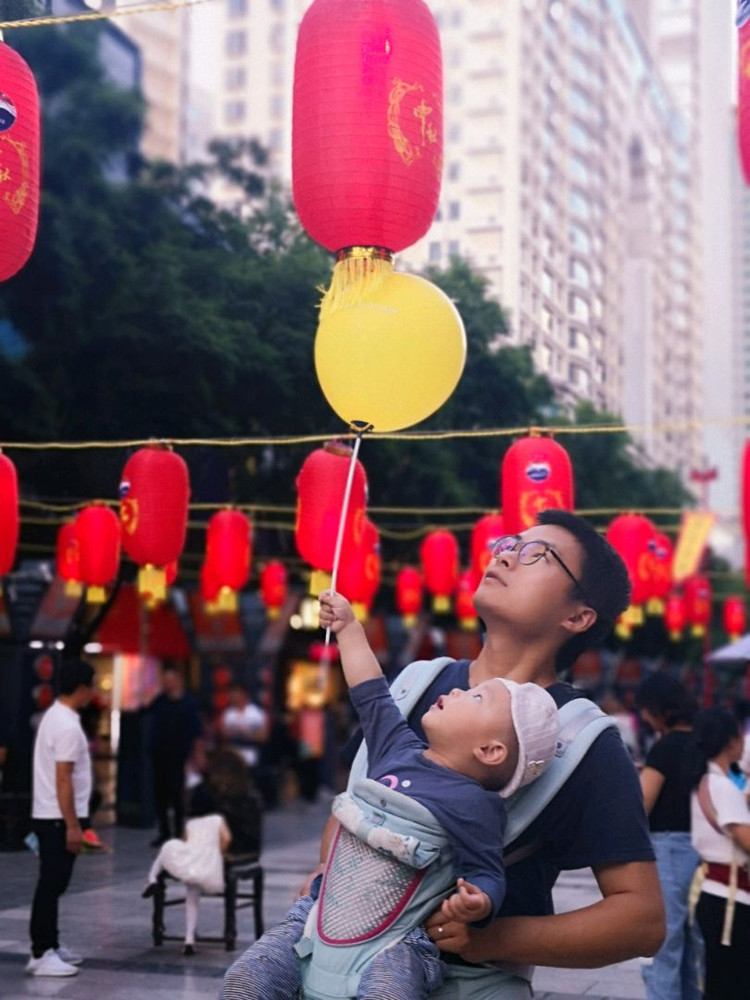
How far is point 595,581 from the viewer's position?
2.87 metres

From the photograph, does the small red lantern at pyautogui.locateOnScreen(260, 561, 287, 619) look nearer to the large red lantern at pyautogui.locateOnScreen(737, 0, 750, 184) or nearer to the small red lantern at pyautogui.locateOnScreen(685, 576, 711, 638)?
the small red lantern at pyautogui.locateOnScreen(685, 576, 711, 638)

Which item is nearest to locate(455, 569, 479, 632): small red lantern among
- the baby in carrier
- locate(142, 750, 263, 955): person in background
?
locate(142, 750, 263, 955): person in background

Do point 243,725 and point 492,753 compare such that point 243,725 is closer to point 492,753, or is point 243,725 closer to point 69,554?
point 69,554

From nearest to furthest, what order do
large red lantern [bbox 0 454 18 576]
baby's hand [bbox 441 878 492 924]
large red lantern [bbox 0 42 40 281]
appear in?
baby's hand [bbox 441 878 492 924] → large red lantern [bbox 0 42 40 281] → large red lantern [bbox 0 454 18 576]

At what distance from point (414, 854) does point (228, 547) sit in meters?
Result: 12.0

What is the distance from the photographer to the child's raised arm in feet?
8.93

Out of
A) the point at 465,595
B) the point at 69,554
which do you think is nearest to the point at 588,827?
the point at 69,554

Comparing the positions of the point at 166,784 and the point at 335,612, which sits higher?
the point at 335,612

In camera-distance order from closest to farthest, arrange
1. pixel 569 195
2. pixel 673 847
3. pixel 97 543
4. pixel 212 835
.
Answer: pixel 673 847, pixel 212 835, pixel 569 195, pixel 97 543

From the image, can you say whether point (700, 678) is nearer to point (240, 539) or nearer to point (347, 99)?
point (240, 539)

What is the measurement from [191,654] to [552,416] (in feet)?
44.0

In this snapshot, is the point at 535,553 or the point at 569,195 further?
the point at 569,195

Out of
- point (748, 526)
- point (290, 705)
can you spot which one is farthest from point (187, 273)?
point (290, 705)

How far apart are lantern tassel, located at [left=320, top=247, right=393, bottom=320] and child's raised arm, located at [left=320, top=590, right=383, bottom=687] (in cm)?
208
